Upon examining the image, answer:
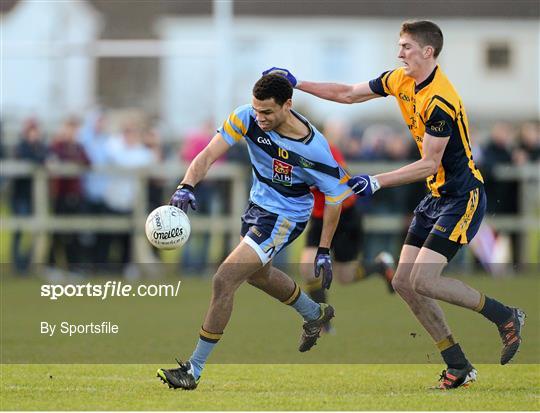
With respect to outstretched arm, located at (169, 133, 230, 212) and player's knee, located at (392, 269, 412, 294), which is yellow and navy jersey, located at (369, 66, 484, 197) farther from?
outstretched arm, located at (169, 133, 230, 212)

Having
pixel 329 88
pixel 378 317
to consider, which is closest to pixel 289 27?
pixel 378 317

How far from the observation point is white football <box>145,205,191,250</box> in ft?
26.0

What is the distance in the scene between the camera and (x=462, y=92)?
49531mm

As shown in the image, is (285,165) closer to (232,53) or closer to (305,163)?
(305,163)

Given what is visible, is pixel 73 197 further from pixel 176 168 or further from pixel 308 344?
pixel 308 344

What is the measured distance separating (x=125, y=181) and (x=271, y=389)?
1037 cm

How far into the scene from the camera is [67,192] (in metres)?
17.9

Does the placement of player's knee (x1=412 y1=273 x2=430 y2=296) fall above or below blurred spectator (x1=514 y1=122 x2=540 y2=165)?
above

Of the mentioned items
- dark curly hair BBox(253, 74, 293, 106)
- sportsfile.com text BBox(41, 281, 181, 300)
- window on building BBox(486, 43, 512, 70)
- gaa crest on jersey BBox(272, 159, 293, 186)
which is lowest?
window on building BBox(486, 43, 512, 70)

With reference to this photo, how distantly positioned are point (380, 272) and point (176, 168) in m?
6.55

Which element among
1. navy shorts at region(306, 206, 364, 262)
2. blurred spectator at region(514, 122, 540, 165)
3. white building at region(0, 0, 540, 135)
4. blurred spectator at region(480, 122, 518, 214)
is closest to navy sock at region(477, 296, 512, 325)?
navy shorts at region(306, 206, 364, 262)

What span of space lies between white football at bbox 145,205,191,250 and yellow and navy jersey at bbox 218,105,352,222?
614 millimetres

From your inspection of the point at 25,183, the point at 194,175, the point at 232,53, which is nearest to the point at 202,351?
the point at 194,175

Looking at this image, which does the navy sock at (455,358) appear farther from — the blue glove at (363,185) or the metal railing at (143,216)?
the metal railing at (143,216)
